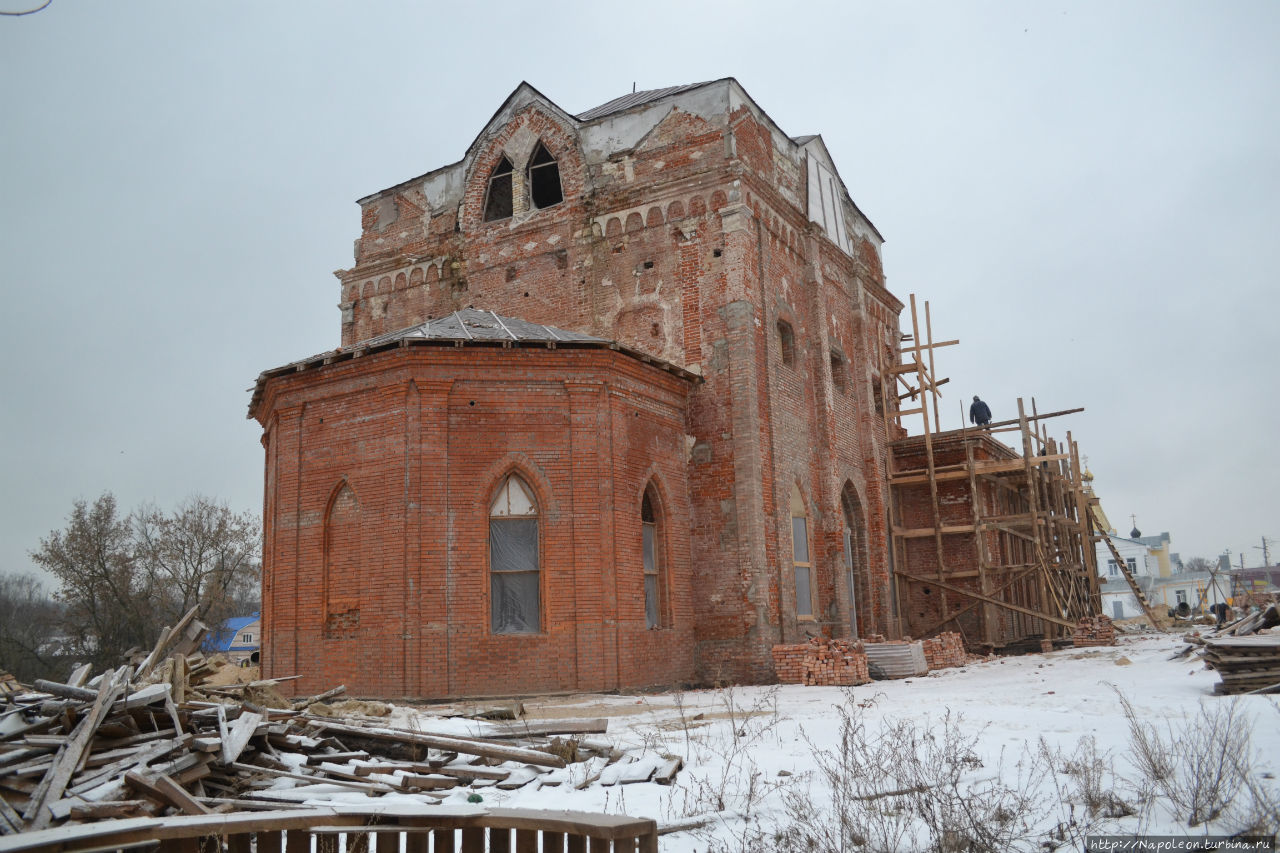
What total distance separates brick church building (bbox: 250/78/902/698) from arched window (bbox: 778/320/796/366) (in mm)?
76

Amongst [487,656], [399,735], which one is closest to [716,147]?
[487,656]

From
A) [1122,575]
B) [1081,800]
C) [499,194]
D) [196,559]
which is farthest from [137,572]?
[1122,575]

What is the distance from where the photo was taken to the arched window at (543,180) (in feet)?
68.9

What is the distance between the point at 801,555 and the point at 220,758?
13.1 m

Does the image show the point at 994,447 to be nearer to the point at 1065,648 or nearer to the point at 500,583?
the point at 1065,648

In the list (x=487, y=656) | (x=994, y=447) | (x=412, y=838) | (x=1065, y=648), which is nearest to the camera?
(x=412, y=838)

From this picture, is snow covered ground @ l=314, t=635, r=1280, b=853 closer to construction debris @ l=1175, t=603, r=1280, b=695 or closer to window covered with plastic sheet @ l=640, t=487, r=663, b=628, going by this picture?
construction debris @ l=1175, t=603, r=1280, b=695

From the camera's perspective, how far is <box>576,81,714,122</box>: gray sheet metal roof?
2059cm

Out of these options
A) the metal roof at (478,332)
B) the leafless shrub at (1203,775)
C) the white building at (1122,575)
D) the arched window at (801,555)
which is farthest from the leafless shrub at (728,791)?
the white building at (1122,575)

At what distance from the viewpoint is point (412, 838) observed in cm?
495

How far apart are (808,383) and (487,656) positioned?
905 centimetres

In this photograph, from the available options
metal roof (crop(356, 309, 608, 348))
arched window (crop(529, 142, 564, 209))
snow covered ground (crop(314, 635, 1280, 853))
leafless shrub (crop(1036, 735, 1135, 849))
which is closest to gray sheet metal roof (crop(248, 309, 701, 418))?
metal roof (crop(356, 309, 608, 348))

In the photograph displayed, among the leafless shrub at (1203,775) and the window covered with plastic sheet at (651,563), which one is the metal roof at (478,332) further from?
the leafless shrub at (1203,775)

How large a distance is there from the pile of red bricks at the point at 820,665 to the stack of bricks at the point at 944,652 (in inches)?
100
